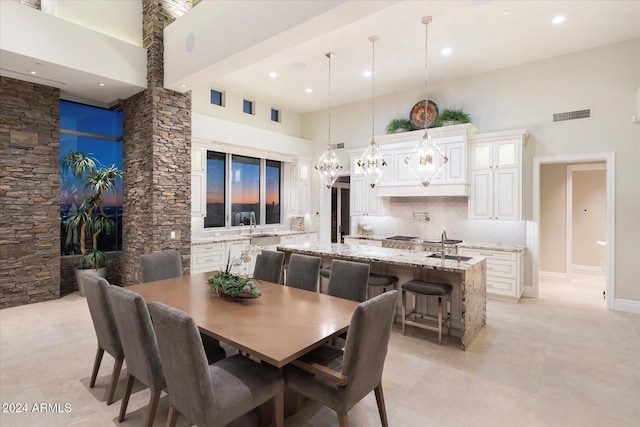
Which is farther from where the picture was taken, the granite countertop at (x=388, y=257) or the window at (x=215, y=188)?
the window at (x=215, y=188)

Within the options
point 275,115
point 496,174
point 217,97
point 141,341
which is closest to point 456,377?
point 141,341

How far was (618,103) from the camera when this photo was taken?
15.7 feet

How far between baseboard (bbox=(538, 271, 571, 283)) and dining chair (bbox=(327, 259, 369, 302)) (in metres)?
5.60

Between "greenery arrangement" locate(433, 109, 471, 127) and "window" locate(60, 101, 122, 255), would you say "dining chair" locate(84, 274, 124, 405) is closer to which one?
"window" locate(60, 101, 122, 255)

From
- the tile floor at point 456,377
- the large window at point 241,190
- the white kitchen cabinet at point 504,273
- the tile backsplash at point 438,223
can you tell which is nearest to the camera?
the tile floor at point 456,377

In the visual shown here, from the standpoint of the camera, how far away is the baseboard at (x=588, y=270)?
693cm

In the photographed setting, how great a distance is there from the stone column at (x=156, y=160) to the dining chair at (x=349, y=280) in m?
3.19

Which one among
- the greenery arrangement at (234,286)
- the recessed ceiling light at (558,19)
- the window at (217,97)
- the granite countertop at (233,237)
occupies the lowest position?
the greenery arrangement at (234,286)

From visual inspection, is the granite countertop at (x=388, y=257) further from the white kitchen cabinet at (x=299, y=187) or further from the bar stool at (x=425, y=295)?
the white kitchen cabinet at (x=299, y=187)

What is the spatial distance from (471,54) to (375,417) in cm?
524

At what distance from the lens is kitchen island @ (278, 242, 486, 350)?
135 inches

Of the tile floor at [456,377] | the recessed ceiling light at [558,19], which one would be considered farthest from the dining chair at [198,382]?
the recessed ceiling light at [558,19]

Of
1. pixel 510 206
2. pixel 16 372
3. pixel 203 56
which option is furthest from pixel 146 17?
pixel 510 206

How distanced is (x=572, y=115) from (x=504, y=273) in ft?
8.83
